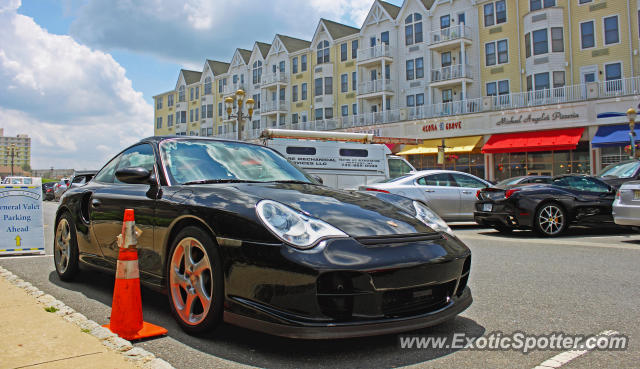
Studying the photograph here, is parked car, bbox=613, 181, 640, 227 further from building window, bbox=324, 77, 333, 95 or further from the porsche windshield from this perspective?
building window, bbox=324, 77, 333, 95

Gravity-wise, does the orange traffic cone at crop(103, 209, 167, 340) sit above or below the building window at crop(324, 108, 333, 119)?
below

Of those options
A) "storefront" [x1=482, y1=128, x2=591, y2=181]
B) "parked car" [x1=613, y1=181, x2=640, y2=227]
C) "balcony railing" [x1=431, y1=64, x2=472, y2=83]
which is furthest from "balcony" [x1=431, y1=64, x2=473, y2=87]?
"parked car" [x1=613, y1=181, x2=640, y2=227]

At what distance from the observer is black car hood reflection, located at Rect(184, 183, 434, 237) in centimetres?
321

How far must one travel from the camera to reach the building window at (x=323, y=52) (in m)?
44.8

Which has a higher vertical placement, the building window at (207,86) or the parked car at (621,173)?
the building window at (207,86)

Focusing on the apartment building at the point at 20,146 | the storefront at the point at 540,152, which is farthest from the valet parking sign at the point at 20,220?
the apartment building at the point at 20,146

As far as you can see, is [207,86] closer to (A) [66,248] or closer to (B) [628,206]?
(B) [628,206]

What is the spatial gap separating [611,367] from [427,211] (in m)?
1.62

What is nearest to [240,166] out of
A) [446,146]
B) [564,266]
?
[564,266]

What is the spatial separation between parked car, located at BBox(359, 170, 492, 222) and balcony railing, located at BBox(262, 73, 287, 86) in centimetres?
3788

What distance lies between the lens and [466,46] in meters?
34.2

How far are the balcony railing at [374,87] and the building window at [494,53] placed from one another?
7463 mm

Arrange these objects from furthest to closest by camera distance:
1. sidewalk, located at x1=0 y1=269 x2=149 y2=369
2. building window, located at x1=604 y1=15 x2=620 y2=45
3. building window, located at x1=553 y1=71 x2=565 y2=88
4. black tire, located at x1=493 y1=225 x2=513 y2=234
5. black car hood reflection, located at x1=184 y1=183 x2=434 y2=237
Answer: building window, located at x1=553 y1=71 x2=565 y2=88 → building window, located at x1=604 y1=15 x2=620 y2=45 → black tire, located at x1=493 y1=225 x2=513 y2=234 → black car hood reflection, located at x1=184 y1=183 x2=434 y2=237 → sidewalk, located at x1=0 y1=269 x2=149 y2=369

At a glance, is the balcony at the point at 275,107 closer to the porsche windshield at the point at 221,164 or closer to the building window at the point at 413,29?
the building window at the point at 413,29
